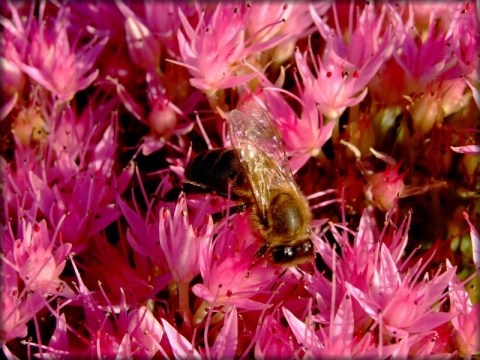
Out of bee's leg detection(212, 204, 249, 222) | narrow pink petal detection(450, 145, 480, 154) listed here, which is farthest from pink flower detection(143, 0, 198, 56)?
narrow pink petal detection(450, 145, 480, 154)

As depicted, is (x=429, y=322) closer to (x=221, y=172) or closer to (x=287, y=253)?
(x=287, y=253)

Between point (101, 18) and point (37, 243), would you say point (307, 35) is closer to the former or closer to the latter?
point (101, 18)

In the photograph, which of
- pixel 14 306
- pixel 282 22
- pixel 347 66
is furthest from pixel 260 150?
pixel 14 306

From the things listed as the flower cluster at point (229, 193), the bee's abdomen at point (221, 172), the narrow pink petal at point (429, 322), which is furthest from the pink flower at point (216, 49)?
the narrow pink petal at point (429, 322)

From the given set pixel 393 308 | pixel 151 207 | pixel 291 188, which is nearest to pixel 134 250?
pixel 151 207

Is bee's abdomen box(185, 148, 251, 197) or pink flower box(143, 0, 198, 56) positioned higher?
pink flower box(143, 0, 198, 56)

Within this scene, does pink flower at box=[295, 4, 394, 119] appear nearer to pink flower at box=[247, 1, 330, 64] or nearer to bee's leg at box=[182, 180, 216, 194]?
pink flower at box=[247, 1, 330, 64]

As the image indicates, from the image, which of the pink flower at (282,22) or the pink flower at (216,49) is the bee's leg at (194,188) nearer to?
the pink flower at (216,49)
